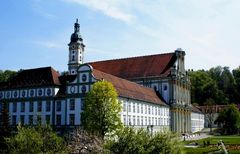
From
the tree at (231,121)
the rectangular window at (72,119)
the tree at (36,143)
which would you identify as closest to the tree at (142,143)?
the tree at (36,143)

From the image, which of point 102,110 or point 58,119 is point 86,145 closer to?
point 102,110

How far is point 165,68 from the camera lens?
258 feet

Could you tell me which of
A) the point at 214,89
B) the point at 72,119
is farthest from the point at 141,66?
the point at 214,89

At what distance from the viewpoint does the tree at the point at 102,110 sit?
139 ft

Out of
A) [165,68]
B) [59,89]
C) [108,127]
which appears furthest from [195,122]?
[108,127]

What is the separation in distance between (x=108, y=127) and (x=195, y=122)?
2257 inches

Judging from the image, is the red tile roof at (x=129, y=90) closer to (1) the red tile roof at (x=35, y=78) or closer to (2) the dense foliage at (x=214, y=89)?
(1) the red tile roof at (x=35, y=78)

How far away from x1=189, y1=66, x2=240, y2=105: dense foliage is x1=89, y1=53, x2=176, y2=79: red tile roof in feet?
146

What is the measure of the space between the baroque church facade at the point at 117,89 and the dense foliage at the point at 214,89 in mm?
36180

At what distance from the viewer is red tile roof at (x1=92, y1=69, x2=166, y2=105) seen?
186 feet

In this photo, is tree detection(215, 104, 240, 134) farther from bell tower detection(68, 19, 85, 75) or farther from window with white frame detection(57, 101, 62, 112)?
window with white frame detection(57, 101, 62, 112)

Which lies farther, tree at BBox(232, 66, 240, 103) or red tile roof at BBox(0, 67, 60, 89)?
tree at BBox(232, 66, 240, 103)

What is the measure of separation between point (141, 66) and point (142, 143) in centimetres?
5793

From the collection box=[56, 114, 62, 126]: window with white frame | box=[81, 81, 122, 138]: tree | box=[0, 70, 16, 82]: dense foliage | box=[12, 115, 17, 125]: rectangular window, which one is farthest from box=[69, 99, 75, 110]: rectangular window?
box=[0, 70, 16, 82]: dense foliage
